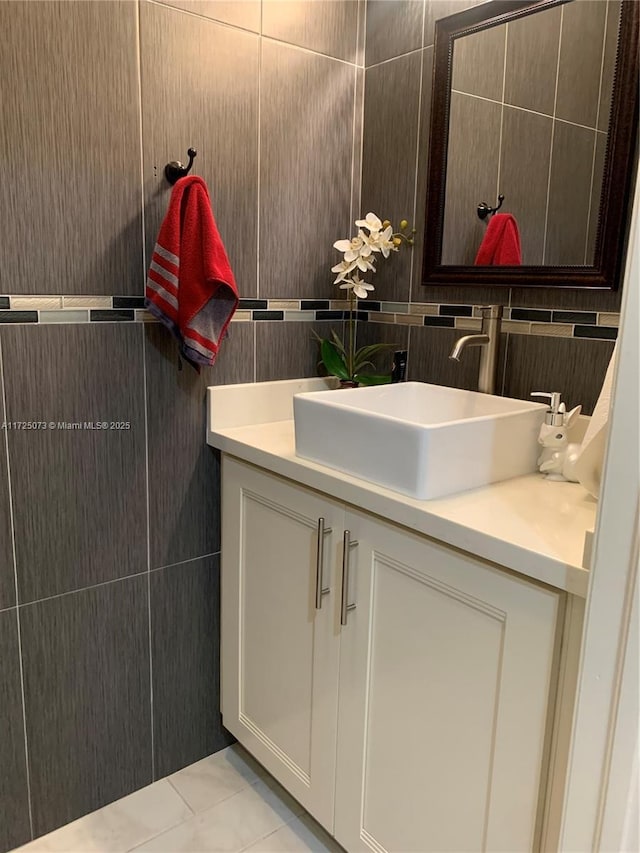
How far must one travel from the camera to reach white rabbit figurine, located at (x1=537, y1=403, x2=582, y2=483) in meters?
1.33

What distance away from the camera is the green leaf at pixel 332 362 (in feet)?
5.89

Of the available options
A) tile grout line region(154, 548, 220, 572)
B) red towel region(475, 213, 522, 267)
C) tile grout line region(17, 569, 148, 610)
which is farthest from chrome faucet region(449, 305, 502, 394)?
tile grout line region(17, 569, 148, 610)

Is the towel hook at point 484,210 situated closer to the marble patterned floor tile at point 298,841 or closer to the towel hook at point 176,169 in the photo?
the towel hook at point 176,169

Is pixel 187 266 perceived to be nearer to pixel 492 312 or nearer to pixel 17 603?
pixel 492 312

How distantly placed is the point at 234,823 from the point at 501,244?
1543 millimetres

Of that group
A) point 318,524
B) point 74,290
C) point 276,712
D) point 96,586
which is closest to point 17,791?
point 96,586

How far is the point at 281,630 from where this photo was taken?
1.57 meters

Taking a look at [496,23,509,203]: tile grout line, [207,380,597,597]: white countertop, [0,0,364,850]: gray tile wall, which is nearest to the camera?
[207,380,597,597]: white countertop

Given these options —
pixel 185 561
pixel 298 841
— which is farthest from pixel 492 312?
pixel 298 841

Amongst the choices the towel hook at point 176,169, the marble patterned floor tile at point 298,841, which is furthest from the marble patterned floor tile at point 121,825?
the towel hook at point 176,169

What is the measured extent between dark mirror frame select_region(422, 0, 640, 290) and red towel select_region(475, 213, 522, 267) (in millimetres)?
19

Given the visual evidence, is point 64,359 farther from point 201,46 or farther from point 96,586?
point 201,46

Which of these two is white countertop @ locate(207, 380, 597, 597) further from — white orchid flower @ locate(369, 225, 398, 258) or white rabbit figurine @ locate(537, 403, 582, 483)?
white orchid flower @ locate(369, 225, 398, 258)

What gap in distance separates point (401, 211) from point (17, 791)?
171cm
